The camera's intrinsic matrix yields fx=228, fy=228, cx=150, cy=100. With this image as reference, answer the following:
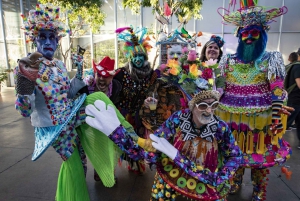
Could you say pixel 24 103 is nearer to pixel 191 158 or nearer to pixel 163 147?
pixel 163 147

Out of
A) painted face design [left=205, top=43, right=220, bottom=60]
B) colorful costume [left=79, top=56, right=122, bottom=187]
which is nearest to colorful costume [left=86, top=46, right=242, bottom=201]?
colorful costume [left=79, top=56, right=122, bottom=187]

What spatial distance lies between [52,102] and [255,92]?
5.94 ft

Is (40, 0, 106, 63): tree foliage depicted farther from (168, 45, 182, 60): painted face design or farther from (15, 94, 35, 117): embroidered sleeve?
(15, 94, 35, 117): embroidered sleeve

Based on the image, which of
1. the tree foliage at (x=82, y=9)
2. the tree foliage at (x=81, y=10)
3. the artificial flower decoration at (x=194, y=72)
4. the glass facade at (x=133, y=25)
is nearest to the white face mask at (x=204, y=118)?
the artificial flower decoration at (x=194, y=72)

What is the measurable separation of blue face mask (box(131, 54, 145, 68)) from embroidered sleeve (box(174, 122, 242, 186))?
1235 mm

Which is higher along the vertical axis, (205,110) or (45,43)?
(45,43)

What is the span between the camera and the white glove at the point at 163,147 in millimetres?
1668

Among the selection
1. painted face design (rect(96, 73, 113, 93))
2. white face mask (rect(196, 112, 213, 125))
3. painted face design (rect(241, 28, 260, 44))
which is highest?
painted face design (rect(241, 28, 260, 44))

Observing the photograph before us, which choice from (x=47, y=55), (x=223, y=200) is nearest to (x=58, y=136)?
(x=47, y=55)

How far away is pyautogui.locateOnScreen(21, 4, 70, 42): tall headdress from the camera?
1.85 metres

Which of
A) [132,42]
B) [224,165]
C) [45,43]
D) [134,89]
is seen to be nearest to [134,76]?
[134,89]

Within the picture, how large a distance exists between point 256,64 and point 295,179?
1852mm

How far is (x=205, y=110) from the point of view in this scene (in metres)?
1.68

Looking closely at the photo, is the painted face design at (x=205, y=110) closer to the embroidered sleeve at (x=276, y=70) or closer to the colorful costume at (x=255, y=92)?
the colorful costume at (x=255, y=92)
